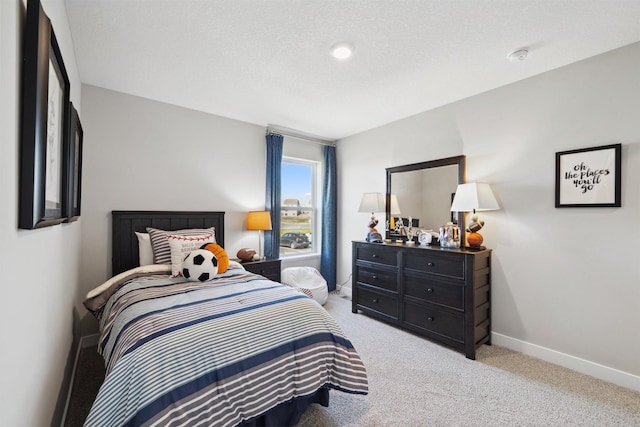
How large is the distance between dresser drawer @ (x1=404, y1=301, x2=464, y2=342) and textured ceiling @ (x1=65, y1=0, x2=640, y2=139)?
2.21 m

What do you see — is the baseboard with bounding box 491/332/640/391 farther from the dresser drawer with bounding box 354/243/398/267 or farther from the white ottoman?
the white ottoman

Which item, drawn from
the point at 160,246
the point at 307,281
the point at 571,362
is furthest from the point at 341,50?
the point at 571,362

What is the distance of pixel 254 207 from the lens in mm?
3857

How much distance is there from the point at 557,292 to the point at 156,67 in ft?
13.0

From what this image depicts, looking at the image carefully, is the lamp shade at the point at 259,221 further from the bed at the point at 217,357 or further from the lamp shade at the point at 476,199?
the lamp shade at the point at 476,199

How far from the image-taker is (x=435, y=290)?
9.15 feet

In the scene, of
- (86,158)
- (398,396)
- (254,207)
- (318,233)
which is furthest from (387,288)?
(86,158)

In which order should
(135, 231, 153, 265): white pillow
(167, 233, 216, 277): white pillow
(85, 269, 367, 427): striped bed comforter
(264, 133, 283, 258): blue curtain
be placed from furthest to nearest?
(264, 133, 283, 258): blue curtain → (135, 231, 153, 265): white pillow → (167, 233, 216, 277): white pillow → (85, 269, 367, 427): striped bed comforter

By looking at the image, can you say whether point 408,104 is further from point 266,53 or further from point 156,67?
point 156,67

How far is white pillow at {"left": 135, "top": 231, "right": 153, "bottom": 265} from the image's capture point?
9.08 ft

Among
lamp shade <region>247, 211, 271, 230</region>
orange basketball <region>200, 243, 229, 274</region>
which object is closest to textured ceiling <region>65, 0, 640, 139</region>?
lamp shade <region>247, 211, 271, 230</region>

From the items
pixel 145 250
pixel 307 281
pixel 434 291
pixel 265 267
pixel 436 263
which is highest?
pixel 145 250

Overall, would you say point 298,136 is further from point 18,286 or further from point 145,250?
point 18,286

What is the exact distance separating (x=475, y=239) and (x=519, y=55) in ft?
5.20
